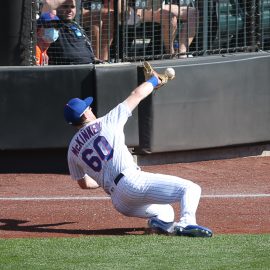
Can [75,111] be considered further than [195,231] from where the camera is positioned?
Yes

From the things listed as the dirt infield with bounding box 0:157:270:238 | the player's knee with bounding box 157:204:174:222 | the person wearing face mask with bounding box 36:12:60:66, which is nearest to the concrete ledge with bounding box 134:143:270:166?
the dirt infield with bounding box 0:157:270:238

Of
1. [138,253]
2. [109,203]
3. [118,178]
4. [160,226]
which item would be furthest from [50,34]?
[138,253]

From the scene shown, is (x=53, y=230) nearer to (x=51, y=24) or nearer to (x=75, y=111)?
(x=75, y=111)

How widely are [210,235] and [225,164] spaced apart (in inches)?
145

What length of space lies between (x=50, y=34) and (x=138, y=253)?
15.3 feet

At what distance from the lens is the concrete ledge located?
34.5 ft

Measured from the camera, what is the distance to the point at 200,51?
36.6 ft

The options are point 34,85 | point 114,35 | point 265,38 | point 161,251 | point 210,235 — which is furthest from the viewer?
point 265,38

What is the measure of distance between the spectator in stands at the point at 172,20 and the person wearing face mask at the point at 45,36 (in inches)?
37.0

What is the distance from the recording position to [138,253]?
645 centimetres

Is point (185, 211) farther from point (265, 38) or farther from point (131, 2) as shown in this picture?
point (265, 38)

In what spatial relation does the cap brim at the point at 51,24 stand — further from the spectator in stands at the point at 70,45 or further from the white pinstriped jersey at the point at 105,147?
the white pinstriped jersey at the point at 105,147

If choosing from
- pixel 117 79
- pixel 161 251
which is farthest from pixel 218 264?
pixel 117 79

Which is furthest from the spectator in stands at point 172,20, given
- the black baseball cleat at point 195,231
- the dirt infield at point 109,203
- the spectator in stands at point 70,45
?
the black baseball cleat at point 195,231
